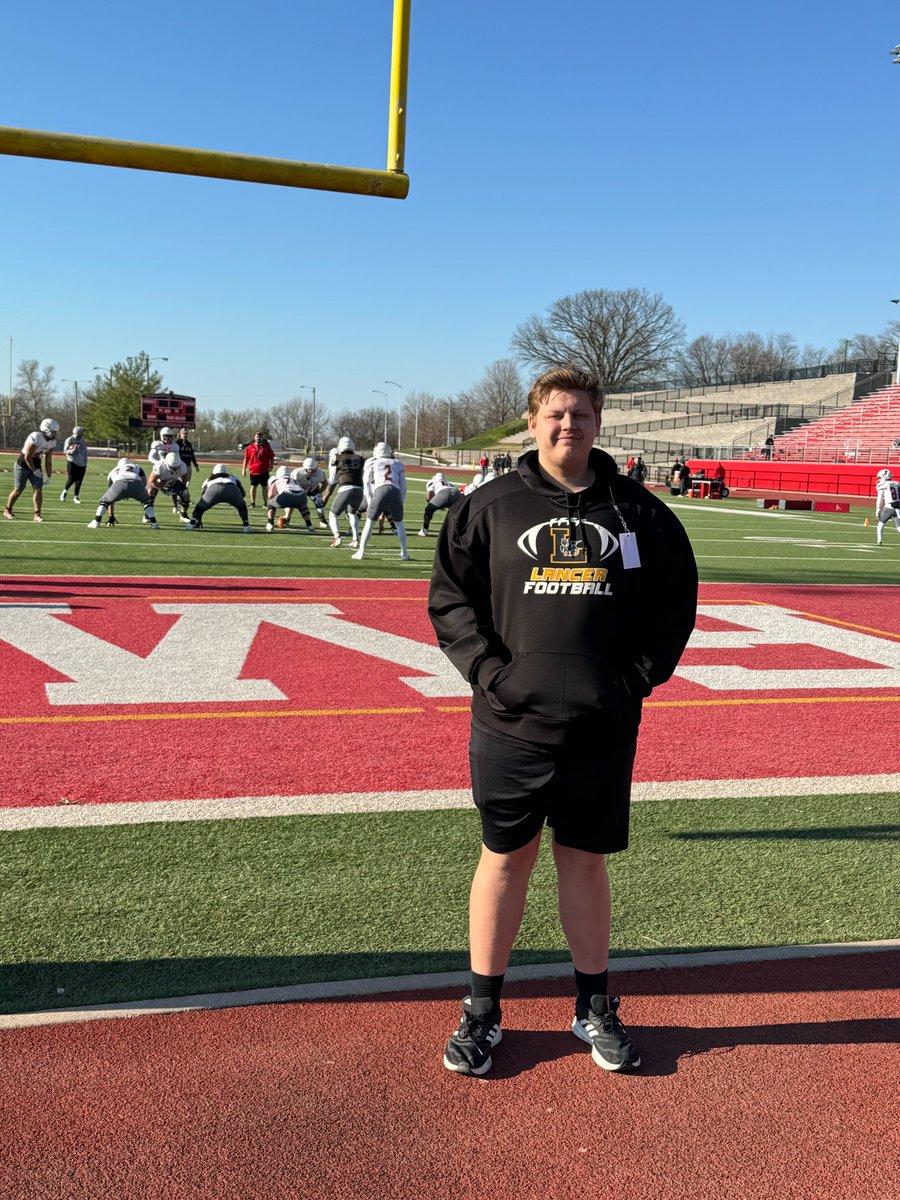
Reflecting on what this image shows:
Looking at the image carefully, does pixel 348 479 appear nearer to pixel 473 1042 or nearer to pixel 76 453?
pixel 76 453

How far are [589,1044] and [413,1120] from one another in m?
0.66

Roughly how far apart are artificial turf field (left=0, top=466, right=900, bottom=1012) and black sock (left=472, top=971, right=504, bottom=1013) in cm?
52

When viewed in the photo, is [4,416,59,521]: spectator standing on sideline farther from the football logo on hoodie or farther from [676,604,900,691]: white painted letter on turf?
the football logo on hoodie

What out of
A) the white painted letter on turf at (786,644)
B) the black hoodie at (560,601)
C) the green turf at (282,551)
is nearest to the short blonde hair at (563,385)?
the black hoodie at (560,601)

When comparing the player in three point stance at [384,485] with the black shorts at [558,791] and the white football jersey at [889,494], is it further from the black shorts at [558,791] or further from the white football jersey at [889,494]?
the black shorts at [558,791]

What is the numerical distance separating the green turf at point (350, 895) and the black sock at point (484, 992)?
471 mm

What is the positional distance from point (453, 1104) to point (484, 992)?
1.14 feet

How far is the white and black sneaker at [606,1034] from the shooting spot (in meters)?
3.09

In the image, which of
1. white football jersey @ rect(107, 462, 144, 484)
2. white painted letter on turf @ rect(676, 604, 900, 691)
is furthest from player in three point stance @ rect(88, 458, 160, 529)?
white painted letter on turf @ rect(676, 604, 900, 691)

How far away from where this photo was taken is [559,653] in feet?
9.73

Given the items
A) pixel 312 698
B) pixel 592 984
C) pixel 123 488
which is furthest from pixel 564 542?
pixel 123 488

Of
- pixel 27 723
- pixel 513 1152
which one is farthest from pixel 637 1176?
pixel 27 723

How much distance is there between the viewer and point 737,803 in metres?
5.41

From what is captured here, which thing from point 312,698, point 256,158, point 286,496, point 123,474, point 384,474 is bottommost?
point 312,698
